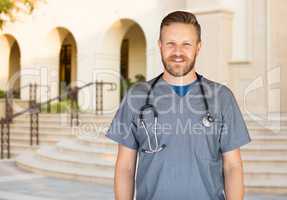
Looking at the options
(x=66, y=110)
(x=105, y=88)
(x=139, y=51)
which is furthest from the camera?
(x=139, y=51)

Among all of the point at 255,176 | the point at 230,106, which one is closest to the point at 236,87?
the point at 255,176

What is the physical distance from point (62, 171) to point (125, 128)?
759cm

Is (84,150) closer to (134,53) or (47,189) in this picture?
(47,189)

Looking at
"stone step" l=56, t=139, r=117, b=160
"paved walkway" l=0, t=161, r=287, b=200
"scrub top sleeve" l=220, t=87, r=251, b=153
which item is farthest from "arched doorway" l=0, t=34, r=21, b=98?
"scrub top sleeve" l=220, t=87, r=251, b=153

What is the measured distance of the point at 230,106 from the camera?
2.43m

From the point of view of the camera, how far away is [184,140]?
92.9 inches

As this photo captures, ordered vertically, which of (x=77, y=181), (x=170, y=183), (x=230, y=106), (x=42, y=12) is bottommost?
(x=77, y=181)

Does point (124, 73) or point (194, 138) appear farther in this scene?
point (124, 73)

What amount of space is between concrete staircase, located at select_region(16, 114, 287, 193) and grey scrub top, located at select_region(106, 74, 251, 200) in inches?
236

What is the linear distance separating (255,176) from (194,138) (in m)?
6.37

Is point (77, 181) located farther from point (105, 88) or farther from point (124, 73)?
point (124, 73)

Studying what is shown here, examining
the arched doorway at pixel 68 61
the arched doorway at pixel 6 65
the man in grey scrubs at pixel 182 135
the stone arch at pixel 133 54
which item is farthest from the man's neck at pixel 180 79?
the arched doorway at pixel 68 61

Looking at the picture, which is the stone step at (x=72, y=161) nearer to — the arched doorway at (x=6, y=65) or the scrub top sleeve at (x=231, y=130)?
the scrub top sleeve at (x=231, y=130)

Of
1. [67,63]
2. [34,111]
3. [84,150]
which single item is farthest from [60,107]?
[84,150]
